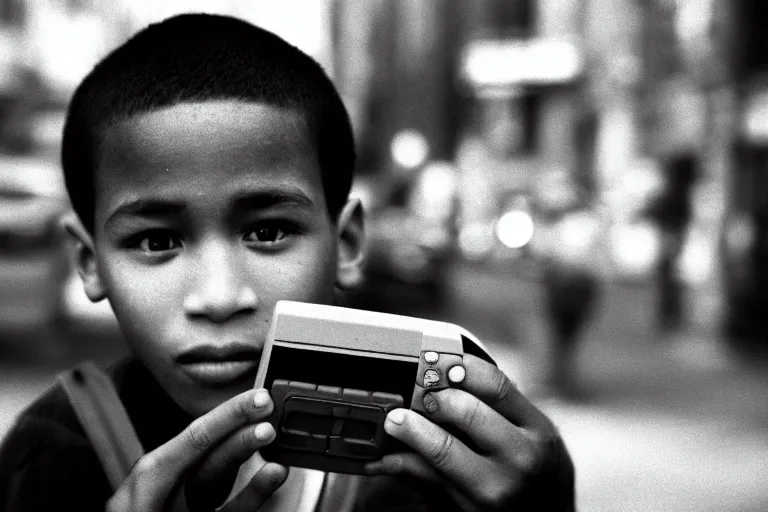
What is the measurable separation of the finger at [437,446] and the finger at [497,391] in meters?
0.08

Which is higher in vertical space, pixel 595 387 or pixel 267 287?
pixel 267 287

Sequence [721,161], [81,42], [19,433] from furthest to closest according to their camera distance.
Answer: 1. [81,42]
2. [721,161]
3. [19,433]

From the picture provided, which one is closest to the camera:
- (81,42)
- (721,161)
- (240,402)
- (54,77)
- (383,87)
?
(240,402)

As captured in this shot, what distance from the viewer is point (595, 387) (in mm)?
A: 7488

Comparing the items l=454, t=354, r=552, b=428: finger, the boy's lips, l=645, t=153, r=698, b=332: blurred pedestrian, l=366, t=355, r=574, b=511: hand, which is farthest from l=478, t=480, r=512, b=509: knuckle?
l=645, t=153, r=698, b=332: blurred pedestrian

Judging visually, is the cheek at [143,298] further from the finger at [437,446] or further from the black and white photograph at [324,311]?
the finger at [437,446]

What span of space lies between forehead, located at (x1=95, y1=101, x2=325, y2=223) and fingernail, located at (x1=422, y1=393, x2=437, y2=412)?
429mm

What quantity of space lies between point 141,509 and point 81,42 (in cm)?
2661

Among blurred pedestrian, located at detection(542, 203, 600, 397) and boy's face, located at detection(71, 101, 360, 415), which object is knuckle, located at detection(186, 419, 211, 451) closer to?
boy's face, located at detection(71, 101, 360, 415)

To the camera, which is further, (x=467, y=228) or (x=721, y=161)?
(x=467, y=228)

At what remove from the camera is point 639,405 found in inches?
269

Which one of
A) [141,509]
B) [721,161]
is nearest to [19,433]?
[141,509]

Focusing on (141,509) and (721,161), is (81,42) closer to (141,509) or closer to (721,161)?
(721,161)

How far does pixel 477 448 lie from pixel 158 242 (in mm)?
608
